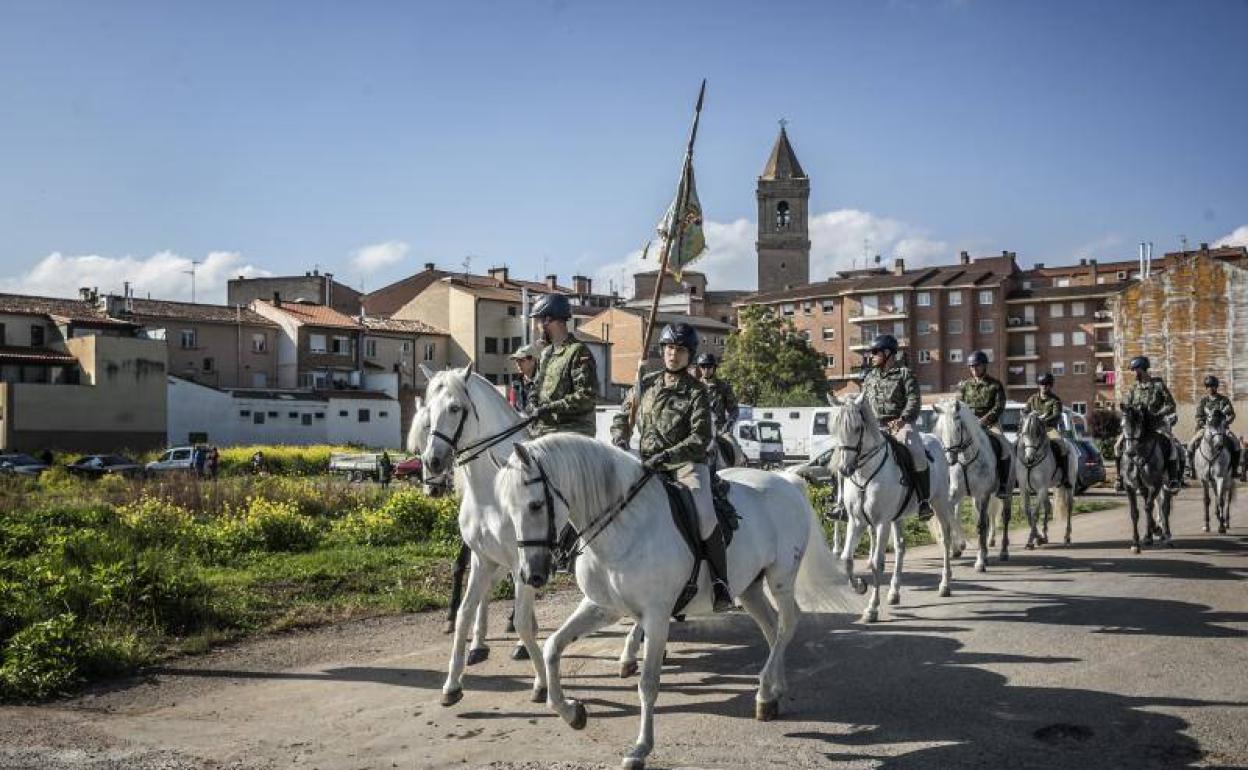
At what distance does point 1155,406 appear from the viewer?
17.2 metres

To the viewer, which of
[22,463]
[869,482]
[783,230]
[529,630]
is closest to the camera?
[529,630]

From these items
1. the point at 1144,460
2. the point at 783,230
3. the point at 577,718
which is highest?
the point at 783,230

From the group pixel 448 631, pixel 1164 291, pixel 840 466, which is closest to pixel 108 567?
pixel 448 631

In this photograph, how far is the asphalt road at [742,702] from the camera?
659 cm

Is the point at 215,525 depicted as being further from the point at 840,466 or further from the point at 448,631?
the point at 840,466

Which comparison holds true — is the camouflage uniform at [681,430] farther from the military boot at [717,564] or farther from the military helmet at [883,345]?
the military helmet at [883,345]

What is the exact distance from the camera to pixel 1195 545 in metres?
16.8

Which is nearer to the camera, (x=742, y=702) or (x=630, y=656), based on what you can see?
(x=742, y=702)

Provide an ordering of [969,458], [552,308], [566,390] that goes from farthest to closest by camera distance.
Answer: [969,458], [552,308], [566,390]

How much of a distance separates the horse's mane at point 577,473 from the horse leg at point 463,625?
5.95 ft

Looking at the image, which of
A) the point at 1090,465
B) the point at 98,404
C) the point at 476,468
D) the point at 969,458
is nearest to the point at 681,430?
the point at 476,468

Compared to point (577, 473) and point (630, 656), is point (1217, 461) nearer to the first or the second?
point (630, 656)

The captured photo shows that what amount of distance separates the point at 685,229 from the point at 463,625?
567 cm

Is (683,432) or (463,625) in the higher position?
(683,432)
